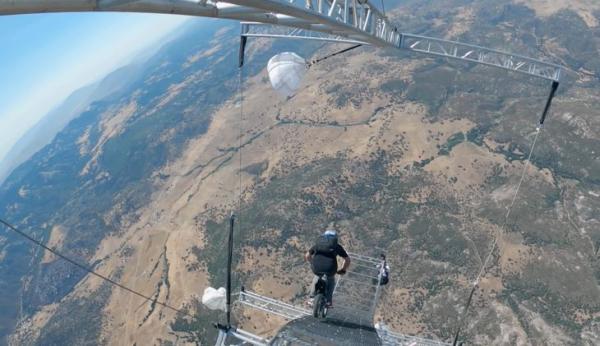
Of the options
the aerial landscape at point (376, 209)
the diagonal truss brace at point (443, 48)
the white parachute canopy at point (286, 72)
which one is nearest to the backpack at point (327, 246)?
the diagonal truss brace at point (443, 48)

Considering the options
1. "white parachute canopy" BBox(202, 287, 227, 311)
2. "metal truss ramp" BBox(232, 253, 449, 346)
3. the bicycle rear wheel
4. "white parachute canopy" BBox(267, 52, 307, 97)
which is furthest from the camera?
"white parachute canopy" BBox(267, 52, 307, 97)

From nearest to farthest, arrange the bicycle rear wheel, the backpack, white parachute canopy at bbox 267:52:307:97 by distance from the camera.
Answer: the bicycle rear wheel → the backpack → white parachute canopy at bbox 267:52:307:97

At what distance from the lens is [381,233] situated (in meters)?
50.8

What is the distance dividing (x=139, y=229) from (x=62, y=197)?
224ft

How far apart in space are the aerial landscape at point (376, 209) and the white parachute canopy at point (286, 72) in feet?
43.8

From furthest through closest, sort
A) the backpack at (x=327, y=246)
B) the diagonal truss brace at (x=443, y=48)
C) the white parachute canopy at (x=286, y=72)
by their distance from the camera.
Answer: the white parachute canopy at (x=286, y=72) < the diagonal truss brace at (x=443, y=48) < the backpack at (x=327, y=246)

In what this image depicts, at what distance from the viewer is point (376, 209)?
180 ft

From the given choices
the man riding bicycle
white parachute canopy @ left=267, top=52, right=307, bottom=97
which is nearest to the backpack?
the man riding bicycle

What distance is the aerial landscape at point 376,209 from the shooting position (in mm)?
41844

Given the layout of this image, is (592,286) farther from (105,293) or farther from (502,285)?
(105,293)

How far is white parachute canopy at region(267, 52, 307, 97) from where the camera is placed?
16359 millimetres

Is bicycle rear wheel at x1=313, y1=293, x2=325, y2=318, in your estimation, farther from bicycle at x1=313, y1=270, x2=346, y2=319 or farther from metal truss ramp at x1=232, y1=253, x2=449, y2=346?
metal truss ramp at x1=232, y1=253, x2=449, y2=346

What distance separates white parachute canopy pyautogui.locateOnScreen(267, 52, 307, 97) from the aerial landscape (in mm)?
13351

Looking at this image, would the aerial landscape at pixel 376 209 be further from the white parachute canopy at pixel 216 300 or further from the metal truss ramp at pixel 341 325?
the metal truss ramp at pixel 341 325
